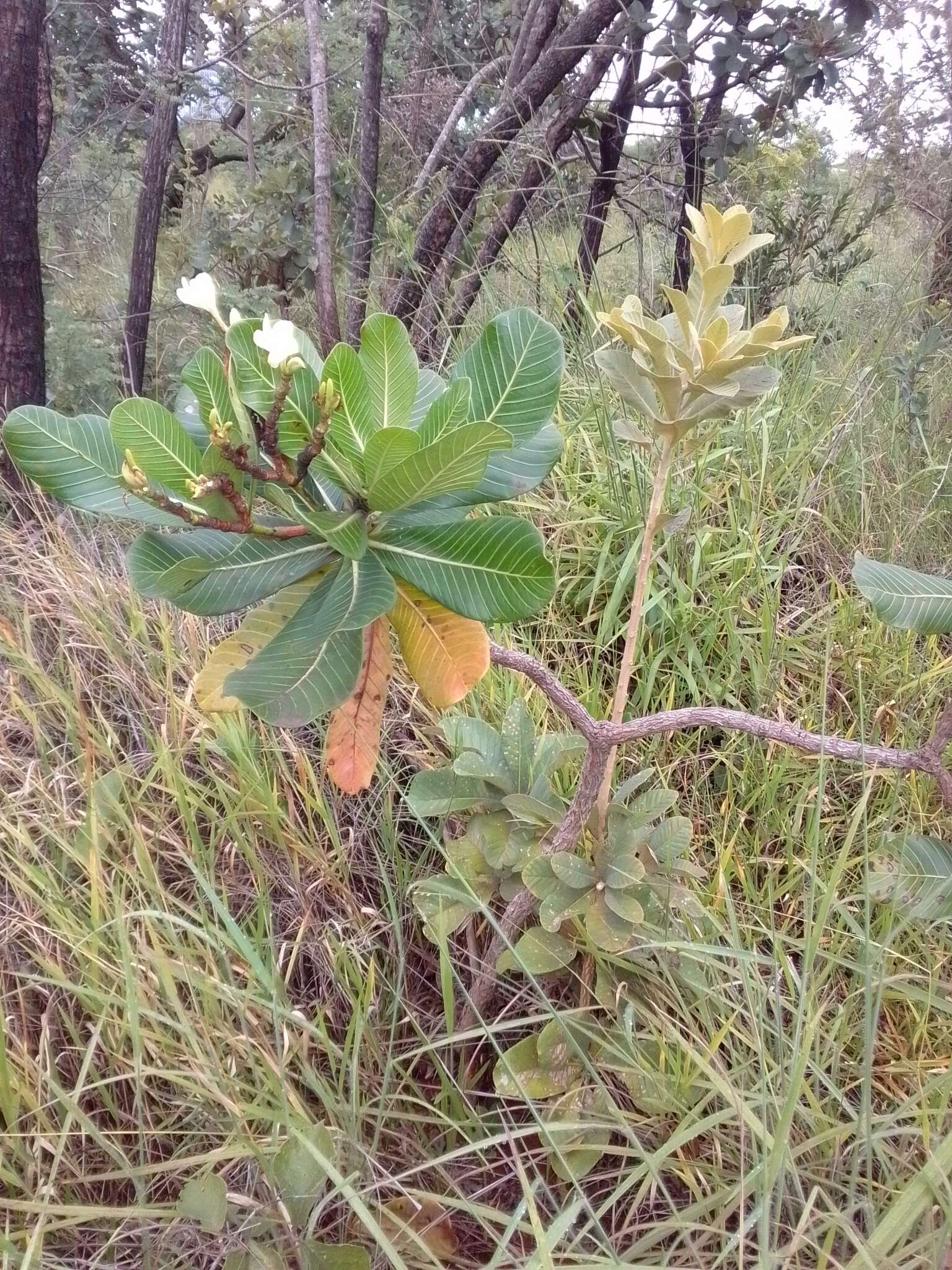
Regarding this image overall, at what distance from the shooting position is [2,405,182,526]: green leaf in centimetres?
65

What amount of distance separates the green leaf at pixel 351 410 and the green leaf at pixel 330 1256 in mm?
745

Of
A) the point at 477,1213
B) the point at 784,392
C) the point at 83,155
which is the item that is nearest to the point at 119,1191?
the point at 477,1213

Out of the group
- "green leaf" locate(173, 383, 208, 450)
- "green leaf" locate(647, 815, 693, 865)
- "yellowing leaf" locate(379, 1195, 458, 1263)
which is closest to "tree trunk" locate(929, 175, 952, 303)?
"green leaf" locate(647, 815, 693, 865)

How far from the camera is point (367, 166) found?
254 cm

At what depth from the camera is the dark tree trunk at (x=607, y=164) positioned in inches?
95.3

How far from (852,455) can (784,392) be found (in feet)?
1.11

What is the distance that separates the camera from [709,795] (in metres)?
1.31

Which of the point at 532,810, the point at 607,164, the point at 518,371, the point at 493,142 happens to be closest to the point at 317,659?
the point at 518,371

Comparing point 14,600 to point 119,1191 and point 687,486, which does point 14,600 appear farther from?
point 687,486

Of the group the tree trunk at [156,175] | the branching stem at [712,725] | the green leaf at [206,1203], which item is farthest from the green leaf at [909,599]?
the tree trunk at [156,175]

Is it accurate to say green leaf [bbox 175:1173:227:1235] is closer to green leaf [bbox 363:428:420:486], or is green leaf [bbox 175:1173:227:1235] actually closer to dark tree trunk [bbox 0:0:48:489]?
green leaf [bbox 363:428:420:486]

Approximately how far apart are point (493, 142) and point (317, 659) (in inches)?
86.0

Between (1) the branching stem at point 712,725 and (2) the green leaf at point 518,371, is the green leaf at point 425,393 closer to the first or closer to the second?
(2) the green leaf at point 518,371

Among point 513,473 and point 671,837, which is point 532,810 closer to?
point 671,837
